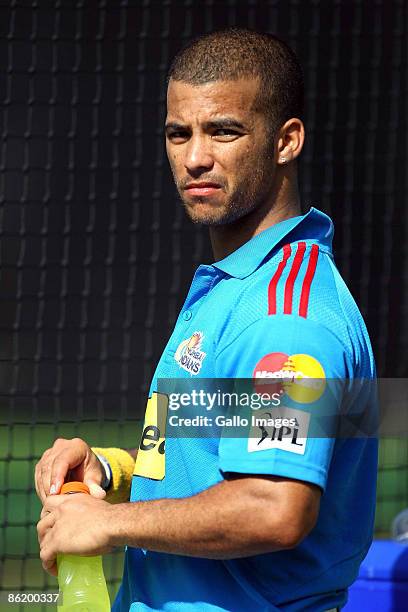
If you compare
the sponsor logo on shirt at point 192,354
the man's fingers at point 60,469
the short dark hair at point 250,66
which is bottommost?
the man's fingers at point 60,469

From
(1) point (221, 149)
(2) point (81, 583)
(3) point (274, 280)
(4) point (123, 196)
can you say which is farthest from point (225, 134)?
(4) point (123, 196)

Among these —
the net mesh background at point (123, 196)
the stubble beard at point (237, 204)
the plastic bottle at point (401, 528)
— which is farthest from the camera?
the net mesh background at point (123, 196)

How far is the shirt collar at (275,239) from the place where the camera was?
1.89 meters

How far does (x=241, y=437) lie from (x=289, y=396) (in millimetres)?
97

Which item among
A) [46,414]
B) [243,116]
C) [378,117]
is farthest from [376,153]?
[243,116]

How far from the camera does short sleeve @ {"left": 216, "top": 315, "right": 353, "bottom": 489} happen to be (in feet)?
5.36

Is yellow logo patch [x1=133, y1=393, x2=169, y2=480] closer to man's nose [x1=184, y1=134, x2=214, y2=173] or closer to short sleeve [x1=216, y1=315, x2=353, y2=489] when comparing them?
short sleeve [x1=216, y1=315, x2=353, y2=489]

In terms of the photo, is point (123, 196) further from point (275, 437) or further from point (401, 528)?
point (275, 437)

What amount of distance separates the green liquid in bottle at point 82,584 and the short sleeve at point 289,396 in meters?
0.38

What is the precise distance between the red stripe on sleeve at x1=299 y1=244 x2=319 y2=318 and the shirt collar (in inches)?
2.1

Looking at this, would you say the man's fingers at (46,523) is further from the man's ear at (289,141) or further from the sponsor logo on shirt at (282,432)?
the man's ear at (289,141)

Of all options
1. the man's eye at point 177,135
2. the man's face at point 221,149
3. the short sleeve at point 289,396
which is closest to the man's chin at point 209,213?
the man's face at point 221,149

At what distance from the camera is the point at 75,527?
1.74m

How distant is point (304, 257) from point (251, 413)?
32 centimetres
